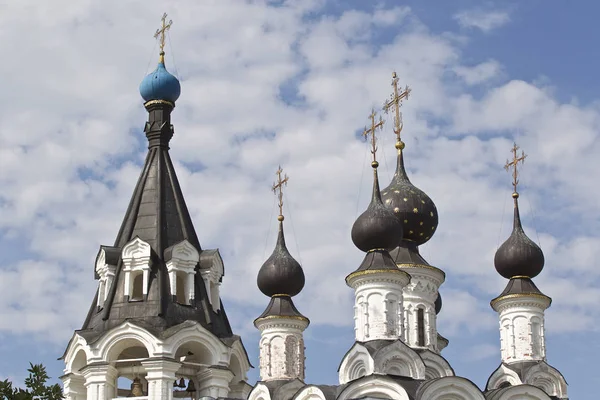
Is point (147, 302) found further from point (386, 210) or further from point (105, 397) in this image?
point (386, 210)

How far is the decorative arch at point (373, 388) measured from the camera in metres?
15.0

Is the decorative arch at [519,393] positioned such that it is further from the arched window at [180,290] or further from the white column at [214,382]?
the arched window at [180,290]

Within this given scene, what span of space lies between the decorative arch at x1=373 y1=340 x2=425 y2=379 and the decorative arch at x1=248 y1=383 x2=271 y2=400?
332cm

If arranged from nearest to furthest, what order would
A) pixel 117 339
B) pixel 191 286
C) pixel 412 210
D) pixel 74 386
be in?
pixel 117 339 < pixel 74 386 < pixel 191 286 < pixel 412 210

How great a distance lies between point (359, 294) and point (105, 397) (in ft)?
11.4

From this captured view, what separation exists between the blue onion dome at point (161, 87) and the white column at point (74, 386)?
3.84m

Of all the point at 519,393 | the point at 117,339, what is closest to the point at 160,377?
the point at 117,339

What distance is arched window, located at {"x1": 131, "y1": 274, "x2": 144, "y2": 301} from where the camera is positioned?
50.2 ft

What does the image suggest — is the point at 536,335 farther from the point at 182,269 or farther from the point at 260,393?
the point at 182,269

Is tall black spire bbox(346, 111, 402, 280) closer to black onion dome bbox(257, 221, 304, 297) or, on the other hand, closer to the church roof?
the church roof

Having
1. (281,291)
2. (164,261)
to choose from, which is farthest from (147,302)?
(281,291)

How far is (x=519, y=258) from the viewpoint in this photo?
18578mm

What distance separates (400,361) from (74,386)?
12.6 feet

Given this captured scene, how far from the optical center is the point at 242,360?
15.4 meters
